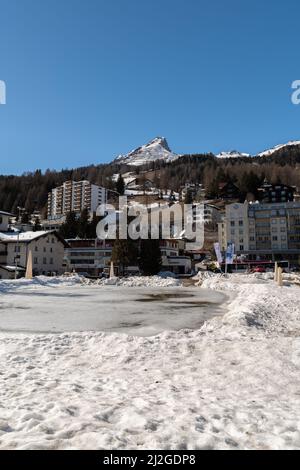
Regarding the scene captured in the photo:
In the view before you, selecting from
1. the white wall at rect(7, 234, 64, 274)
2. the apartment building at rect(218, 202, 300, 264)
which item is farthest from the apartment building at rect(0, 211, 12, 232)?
the apartment building at rect(218, 202, 300, 264)

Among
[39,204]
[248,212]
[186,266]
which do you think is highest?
[39,204]

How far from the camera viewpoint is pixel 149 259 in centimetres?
6894

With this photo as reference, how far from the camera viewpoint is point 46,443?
12.5 ft

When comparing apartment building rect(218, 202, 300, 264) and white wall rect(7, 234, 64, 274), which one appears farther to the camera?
apartment building rect(218, 202, 300, 264)

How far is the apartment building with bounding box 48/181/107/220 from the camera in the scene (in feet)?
612

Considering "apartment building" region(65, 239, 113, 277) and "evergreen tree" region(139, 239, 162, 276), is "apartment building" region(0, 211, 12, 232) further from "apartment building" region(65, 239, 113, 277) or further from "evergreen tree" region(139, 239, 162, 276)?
"evergreen tree" region(139, 239, 162, 276)

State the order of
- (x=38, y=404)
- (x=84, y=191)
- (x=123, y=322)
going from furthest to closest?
(x=84, y=191) < (x=123, y=322) < (x=38, y=404)

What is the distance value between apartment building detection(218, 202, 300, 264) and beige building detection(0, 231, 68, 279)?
57.5 m

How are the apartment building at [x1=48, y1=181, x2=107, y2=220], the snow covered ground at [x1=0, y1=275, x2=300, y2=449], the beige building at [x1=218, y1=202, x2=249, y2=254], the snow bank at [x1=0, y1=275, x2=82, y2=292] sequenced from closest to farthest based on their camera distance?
1. the snow covered ground at [x1=0, y1=275, x2=300, y2=449]
2. the snow bank at [x1=0, y1=275, x2=82, y2=292]
3. the beige building at [x1=218, y1=202, x2=249, y2=254]
4. the apartment building at [x1=48, y1=181, x2=107, y2=220]

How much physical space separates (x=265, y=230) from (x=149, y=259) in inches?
2152

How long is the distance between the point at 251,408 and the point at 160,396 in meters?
1.34

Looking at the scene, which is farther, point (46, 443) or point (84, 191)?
point (84, 191)
